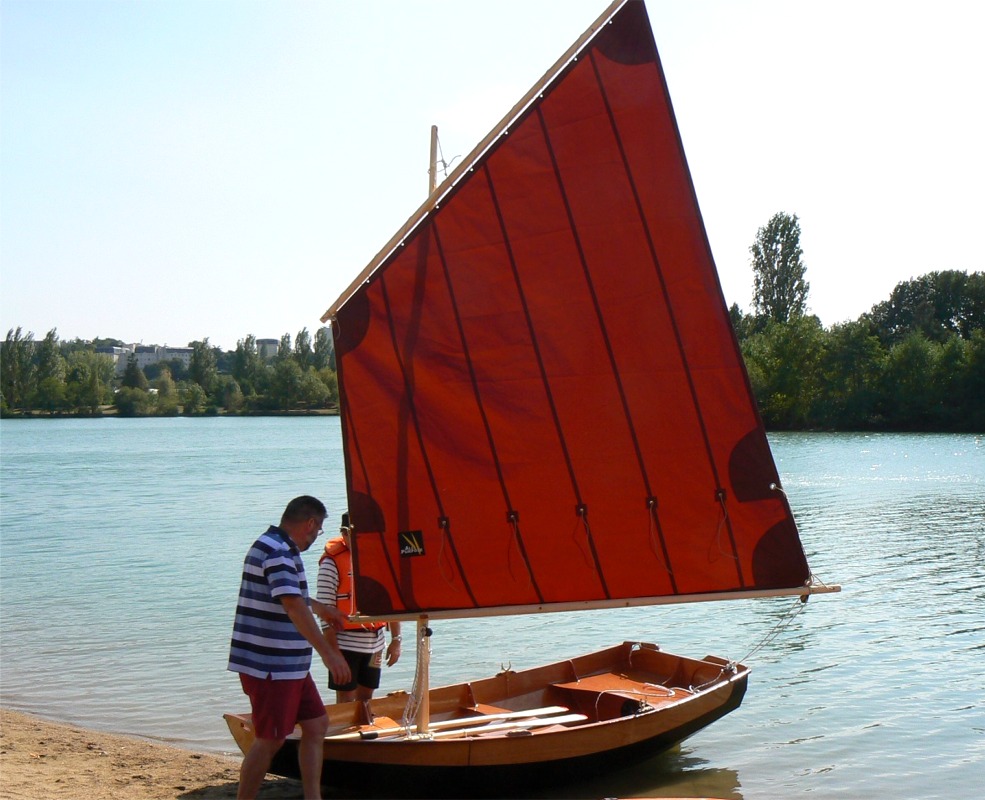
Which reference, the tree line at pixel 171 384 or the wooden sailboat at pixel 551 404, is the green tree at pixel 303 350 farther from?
the wooden sailboat at pixel 551 404

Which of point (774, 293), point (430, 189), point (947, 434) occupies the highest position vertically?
point (774, 293)

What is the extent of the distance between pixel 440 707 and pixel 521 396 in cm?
277

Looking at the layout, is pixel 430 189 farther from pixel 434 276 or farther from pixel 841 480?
pixel 841 480

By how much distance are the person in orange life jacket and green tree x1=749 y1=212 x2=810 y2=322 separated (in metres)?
80.4

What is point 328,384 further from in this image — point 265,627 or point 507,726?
point 265,627

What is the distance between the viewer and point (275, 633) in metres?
5.75

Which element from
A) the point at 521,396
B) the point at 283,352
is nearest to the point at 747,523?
the point at 521,396

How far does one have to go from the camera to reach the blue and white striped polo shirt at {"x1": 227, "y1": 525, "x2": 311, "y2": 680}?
5.70m

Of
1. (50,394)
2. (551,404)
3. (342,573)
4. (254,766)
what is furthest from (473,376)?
(50,394)

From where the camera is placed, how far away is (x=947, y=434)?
71.9 metres

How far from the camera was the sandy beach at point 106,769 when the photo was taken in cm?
771

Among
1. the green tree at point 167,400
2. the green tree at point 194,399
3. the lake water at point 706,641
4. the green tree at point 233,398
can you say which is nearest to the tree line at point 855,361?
the lake water at point 706,641

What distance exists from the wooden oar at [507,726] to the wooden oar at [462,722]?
5 centimetres

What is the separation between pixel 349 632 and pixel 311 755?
177 cm
